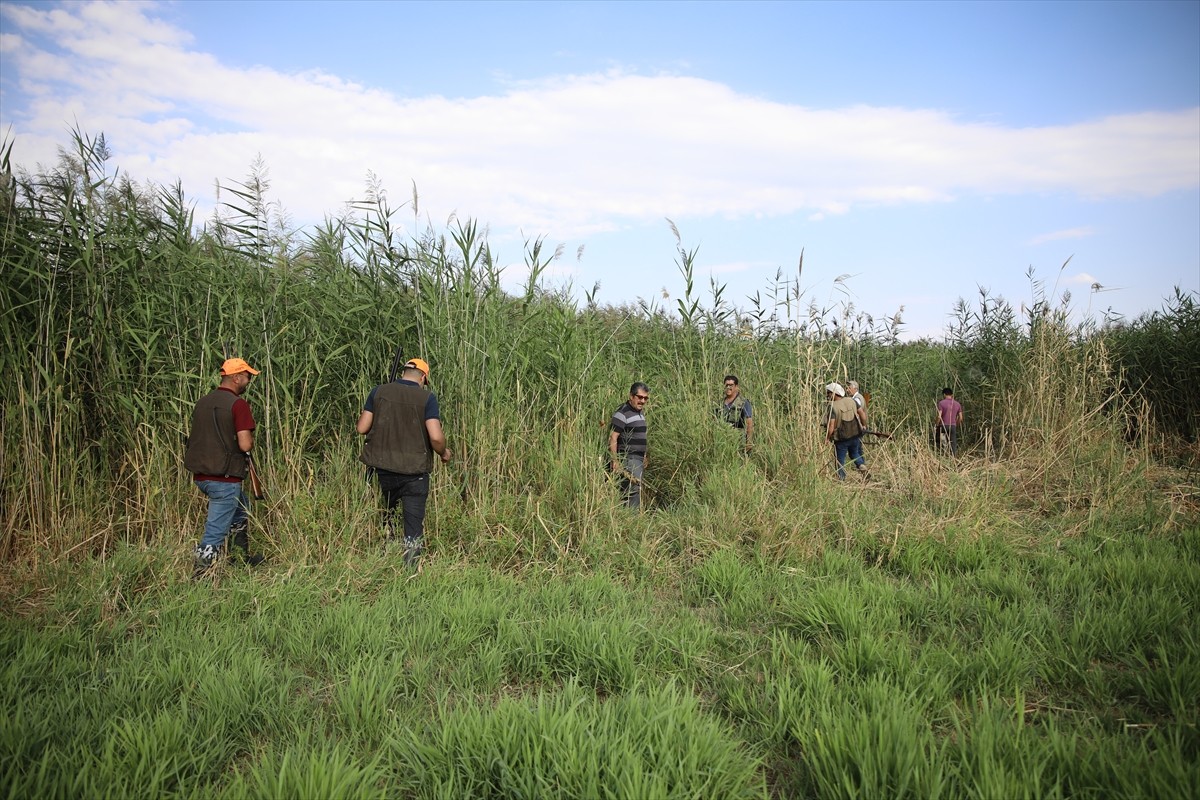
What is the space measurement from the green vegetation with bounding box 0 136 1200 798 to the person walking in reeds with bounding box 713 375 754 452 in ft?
0.45

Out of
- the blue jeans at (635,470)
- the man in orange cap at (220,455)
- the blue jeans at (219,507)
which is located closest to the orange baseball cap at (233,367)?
the man in orange cap at (220,455)

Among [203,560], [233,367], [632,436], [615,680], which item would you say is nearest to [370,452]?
[233,367]

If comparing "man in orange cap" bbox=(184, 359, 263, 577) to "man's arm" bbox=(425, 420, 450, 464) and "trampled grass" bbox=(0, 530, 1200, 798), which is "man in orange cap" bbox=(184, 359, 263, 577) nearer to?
"trampled grass" bbox=(0, 530, 1200, 798)

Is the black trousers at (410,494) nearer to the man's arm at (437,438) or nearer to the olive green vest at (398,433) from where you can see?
the olive green vest at (398,433)

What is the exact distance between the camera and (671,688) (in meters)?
2.91

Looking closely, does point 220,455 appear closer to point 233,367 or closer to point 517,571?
point 233,367

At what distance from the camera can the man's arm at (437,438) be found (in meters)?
5.32

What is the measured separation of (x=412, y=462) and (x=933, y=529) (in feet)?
13.9

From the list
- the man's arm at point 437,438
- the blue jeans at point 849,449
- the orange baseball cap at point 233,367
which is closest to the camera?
the orange baseball cap at point 233,367

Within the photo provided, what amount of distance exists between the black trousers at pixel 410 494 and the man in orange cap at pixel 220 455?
3.45 feet

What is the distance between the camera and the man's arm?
5.32 metres

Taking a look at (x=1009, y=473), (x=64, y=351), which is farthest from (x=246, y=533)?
(x=1009, y=473)

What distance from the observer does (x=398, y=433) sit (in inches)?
208

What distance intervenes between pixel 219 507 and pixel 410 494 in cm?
143
